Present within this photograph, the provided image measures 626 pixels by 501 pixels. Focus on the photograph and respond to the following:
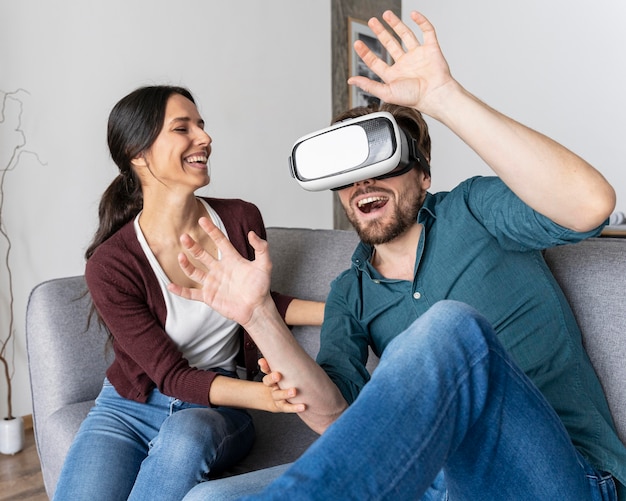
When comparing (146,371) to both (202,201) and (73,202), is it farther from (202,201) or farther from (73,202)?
(73,202)

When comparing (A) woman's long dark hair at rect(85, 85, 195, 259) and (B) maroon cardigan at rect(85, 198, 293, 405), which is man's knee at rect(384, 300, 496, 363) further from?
(A) woman's long dark hair at rect(85, 85, 195, 259)

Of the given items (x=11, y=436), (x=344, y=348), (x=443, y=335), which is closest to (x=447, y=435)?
(x=443, y=335)

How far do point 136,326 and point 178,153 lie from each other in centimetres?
41

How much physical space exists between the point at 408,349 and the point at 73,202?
2.32 m

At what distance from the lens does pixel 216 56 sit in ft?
10.9

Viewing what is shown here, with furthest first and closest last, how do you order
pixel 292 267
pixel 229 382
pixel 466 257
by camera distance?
pixel 292 267, pixel 229 382, pixel 466 257

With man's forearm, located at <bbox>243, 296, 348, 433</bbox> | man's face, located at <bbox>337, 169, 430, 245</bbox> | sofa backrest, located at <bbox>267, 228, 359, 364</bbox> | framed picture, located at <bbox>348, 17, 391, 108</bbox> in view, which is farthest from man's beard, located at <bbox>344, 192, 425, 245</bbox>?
framed picture, located at <bbox>348, 17, 391, 108</bbox>

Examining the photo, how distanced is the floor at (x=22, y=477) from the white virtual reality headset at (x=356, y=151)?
1.60 meters

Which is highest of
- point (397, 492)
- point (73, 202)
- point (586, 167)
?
point (586, 167)

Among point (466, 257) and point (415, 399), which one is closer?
point (415, 399)

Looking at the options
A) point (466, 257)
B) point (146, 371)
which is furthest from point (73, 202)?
point (466, 257)

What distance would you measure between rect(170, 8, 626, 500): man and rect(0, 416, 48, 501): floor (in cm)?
132

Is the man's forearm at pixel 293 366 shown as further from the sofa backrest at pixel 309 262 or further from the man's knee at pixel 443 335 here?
the sofa backrest at pixel 309 262

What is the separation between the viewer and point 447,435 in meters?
0.77
